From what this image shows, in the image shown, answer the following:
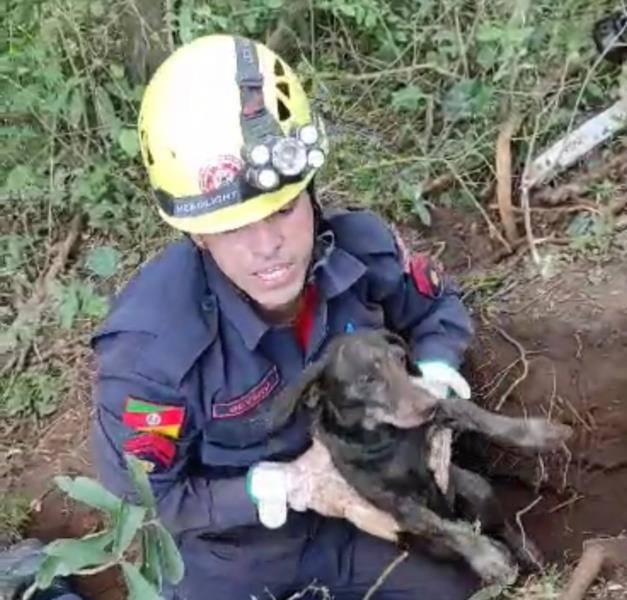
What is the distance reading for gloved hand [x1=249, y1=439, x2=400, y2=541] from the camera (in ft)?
10.6

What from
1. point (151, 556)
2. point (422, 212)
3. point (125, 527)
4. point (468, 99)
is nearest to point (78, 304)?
point (422, 212)

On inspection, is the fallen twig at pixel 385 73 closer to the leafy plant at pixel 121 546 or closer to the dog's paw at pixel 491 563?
the dog's paw at pixel 491 563

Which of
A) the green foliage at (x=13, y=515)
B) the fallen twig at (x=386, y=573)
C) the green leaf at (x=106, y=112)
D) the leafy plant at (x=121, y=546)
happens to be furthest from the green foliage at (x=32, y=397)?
the leafy plant at (x=121, y=546)

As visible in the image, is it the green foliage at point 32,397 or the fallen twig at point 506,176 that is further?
the green foliage at point 32,397

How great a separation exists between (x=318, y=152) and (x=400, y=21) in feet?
6.00

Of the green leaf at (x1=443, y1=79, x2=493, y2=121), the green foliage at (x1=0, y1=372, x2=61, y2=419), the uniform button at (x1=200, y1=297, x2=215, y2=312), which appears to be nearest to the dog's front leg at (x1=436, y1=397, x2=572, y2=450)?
the uniform button at (x1=200, y1=297, x2=215, y2=312)

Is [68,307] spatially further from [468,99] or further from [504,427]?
[504,427]

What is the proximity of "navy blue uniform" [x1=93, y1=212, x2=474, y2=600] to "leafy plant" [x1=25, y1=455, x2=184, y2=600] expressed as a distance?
919mm

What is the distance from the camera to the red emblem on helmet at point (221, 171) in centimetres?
298

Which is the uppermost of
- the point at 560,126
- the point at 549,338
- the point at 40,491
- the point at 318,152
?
the point at 318,152

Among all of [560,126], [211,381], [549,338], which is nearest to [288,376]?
[211,381]

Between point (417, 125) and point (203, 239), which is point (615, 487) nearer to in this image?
point (417, 125)

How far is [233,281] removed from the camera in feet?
10.4

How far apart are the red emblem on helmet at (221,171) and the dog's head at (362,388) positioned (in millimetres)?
429
